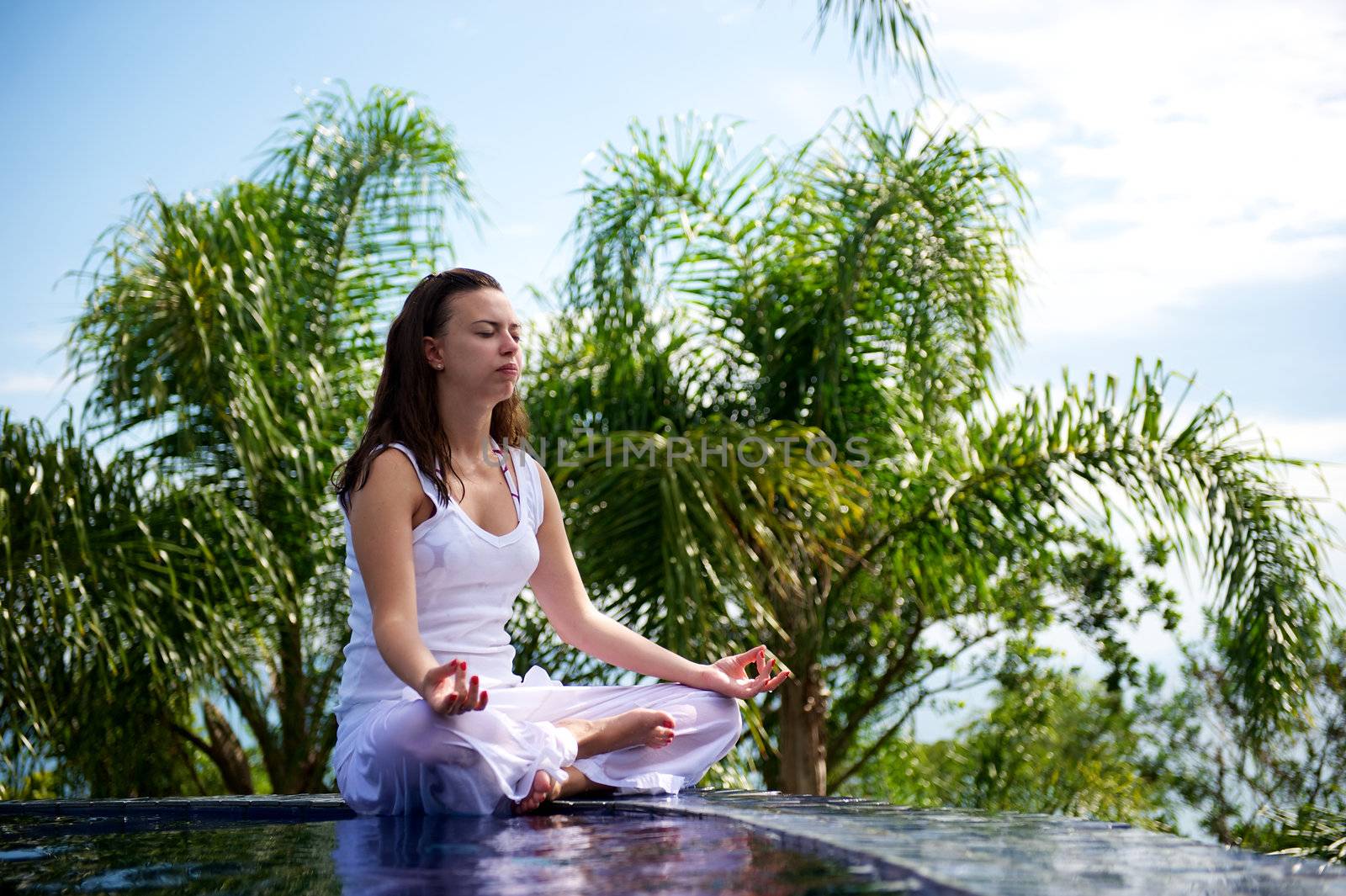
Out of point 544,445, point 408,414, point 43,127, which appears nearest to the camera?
point 408,414

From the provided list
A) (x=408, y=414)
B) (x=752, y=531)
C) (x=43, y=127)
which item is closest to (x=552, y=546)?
(x=408, y=414)

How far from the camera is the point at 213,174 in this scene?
5789mm

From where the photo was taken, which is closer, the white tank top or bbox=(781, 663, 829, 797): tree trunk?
the white tank top

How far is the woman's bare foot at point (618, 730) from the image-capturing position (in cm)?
217

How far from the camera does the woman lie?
2023 mm

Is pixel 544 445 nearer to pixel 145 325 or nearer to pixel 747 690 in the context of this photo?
pixel 145 325

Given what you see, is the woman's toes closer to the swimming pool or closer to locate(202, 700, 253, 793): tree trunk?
the swimming pool

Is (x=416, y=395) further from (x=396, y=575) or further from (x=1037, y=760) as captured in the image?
(x=1037, y=760)

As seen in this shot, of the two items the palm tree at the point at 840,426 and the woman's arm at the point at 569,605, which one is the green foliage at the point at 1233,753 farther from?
the woman's arm at the point at 569,605

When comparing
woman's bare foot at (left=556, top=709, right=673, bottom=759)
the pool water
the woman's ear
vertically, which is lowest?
the pool water

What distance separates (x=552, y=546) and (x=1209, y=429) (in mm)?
3159

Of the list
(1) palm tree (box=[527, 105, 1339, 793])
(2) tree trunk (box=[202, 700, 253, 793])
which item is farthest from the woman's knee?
(2) tree trunk (box=[202, 700, 253, 793])

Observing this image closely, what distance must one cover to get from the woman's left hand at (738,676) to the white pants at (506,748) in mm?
31

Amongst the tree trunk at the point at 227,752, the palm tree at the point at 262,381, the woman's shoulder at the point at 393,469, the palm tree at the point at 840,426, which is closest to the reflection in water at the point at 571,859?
the woman's shoulder at the point at 393,469
